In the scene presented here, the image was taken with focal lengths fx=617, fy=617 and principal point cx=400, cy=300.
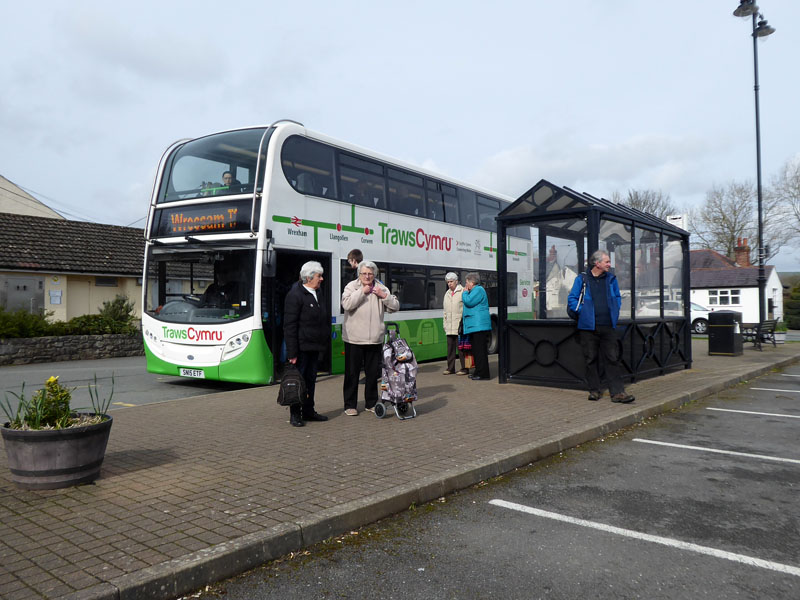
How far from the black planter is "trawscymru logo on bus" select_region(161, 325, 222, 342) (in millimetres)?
5160

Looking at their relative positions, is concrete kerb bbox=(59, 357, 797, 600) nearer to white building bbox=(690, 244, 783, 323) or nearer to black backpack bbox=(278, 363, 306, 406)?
black backpack bbox=(278, 363, 306, 406)

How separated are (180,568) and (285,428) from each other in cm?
359

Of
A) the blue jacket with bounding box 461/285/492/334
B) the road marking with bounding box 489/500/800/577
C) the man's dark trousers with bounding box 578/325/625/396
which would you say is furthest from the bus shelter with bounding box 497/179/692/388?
the road marking with bounding box 489/500/800/577

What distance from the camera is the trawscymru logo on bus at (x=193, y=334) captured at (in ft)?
31.6

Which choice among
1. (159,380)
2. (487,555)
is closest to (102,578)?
(487,555)

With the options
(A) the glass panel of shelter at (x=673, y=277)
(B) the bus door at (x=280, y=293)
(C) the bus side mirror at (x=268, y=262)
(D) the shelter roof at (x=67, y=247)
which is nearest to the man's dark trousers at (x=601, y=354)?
(A) the glass panel of shelter at (x=673, y=277)

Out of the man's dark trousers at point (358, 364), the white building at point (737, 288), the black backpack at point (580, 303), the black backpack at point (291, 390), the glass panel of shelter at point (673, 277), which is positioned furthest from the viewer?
the white building at point (737, 288)

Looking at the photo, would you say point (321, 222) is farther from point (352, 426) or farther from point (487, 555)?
point (487, 555)

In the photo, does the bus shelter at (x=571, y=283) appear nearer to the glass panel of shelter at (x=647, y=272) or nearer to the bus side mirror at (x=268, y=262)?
the glass panel of shelter at (x=647, y=272)

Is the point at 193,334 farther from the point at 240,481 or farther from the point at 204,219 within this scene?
the point at 240,481

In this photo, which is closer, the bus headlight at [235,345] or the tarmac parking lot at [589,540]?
the tarmac parking lot at [589,540]

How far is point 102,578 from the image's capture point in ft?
9.87

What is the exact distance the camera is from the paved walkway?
3.23 meters

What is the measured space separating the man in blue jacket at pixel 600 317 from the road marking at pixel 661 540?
4.31 metres
